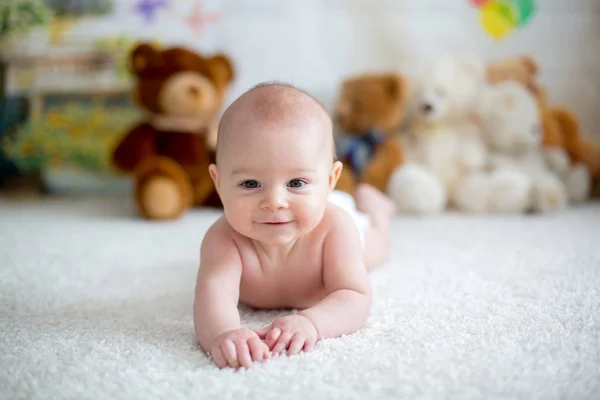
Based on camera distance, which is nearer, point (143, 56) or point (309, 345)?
point (309, 345)

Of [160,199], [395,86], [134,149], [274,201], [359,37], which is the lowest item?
[160,199]

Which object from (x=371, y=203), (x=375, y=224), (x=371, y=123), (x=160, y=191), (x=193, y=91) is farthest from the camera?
(x=371, y=123)

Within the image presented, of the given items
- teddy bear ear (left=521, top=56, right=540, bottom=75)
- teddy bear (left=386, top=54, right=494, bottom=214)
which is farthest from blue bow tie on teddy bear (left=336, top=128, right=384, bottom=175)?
teddy bear ear (left=521, top=56, right=540, bottom=75)

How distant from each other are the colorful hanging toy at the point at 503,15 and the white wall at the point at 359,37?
0.08 feet

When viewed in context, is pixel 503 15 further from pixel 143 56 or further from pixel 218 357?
pixel 218 357

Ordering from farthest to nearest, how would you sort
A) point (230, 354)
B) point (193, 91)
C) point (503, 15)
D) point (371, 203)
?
point (503, 15), point (193, 91), point (371, 203), point (230, 354)

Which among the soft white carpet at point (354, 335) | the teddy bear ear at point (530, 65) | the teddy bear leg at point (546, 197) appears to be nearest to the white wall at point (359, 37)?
the teddy bear ear at point (530, 65)

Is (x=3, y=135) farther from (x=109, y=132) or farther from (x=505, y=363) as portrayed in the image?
(x=505, y=363)

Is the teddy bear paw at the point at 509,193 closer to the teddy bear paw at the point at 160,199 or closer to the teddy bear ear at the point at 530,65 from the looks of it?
the teddy bear ear at the point at 530,65

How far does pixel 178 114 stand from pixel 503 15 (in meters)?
1.18

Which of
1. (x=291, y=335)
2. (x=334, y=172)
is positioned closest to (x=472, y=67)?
(x=334, y=172)

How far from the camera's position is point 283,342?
2.38 feet

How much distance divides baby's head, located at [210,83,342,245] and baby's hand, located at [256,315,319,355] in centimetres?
12

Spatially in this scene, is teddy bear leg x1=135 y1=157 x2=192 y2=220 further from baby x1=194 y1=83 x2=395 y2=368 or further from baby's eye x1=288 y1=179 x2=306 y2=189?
baby's eye x1=288 y1=179 x2=306 y2=189
